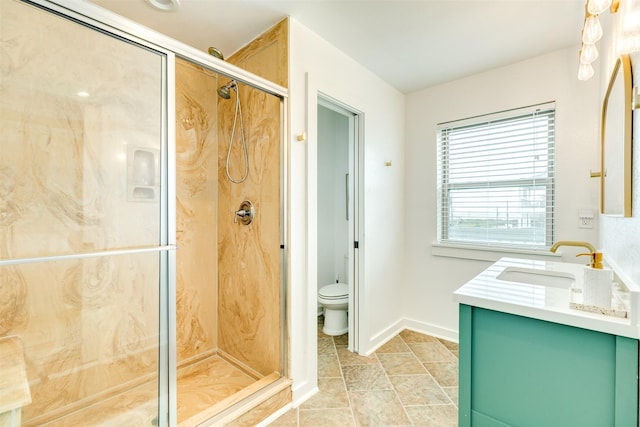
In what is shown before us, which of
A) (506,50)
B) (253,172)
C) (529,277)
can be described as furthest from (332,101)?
(529,277)

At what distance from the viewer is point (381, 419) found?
5.42ft

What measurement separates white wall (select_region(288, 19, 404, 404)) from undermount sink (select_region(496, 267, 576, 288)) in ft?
3.61

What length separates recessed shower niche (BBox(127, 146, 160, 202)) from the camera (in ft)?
4.26

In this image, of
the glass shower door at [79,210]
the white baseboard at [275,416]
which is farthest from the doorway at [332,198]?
the glass shower door at [79,210]

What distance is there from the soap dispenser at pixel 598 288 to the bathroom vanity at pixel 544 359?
0.03 metres

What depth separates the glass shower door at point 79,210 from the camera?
1.25 metres

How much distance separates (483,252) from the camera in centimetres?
242

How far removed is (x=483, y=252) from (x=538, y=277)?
100 centimetres

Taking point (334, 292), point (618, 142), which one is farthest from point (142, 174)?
point (618, 142)

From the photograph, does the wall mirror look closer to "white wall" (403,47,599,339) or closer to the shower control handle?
"white wall" (403,47,599,339)

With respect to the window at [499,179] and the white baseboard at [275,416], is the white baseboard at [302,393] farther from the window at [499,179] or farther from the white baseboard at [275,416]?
the window at [499,179]

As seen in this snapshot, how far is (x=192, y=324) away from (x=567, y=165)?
123 inches

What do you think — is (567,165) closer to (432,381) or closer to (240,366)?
(432,381)

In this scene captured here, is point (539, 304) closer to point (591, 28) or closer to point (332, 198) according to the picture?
point (591, 28)
